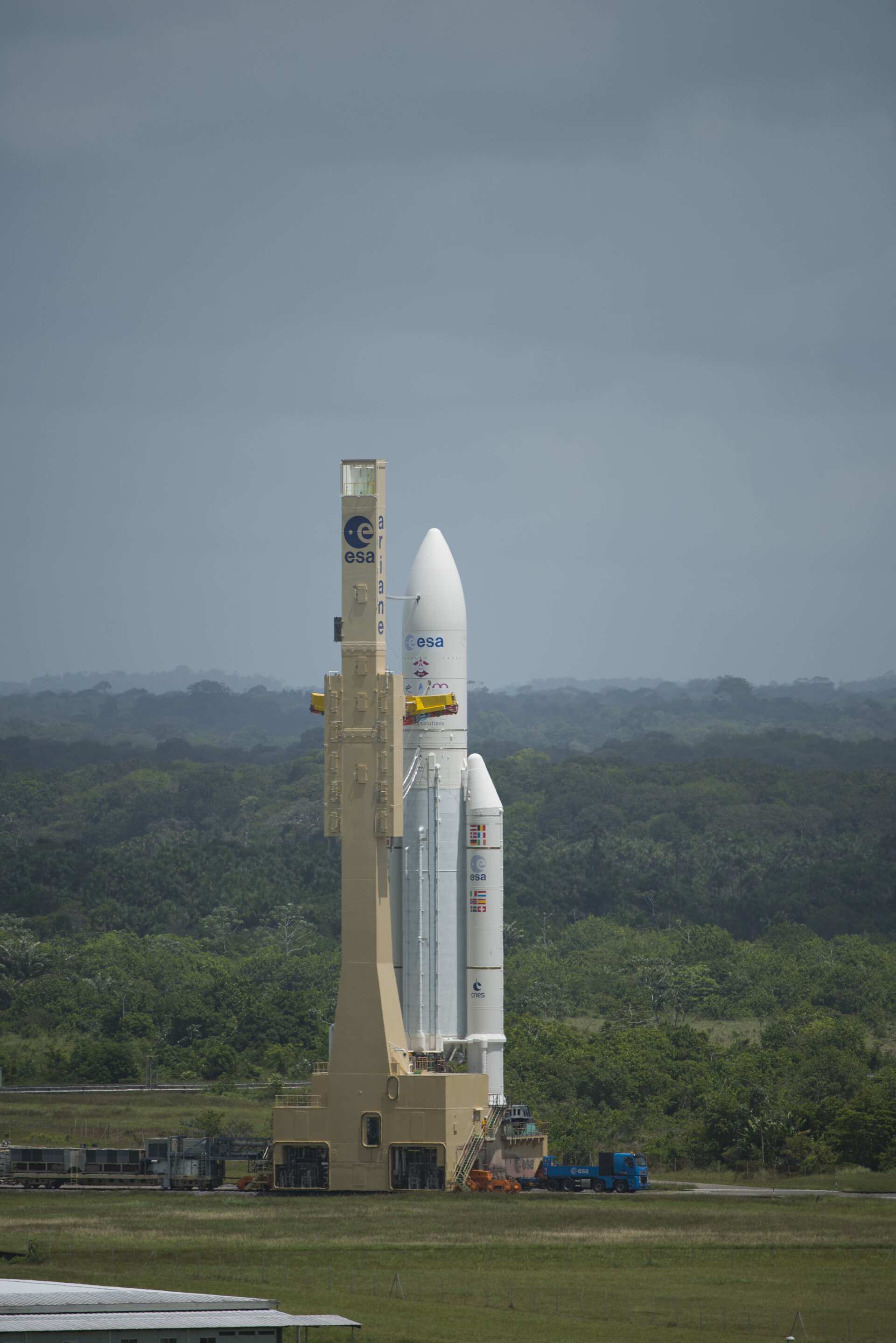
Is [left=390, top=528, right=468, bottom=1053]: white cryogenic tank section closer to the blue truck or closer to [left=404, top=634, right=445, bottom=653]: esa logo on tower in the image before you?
[left=404, top=634, right=445, bottom=653]: esa logo on tower

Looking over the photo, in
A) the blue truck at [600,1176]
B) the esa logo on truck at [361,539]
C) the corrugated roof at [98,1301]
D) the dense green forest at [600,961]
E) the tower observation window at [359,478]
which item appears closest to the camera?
the corrugated roof at [98,1301]

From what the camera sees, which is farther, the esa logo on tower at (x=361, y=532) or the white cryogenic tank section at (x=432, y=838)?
the white cryogenic tank section at (x=432, y=838)

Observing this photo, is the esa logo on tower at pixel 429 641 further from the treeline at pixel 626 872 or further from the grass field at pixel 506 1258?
the treeline at pixel 626 872

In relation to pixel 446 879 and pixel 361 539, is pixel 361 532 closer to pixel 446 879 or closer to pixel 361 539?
pixel 361 539

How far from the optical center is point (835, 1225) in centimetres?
5394

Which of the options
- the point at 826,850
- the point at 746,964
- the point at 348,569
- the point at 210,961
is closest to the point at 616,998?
the point at 746,964

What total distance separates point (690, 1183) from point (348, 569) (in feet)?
72.3

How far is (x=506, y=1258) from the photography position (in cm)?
5053

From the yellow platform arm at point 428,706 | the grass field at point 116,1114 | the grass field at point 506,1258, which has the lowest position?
the grass field at point 506,1258

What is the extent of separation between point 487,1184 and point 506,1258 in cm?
1063

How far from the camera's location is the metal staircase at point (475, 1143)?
61000 millimetres

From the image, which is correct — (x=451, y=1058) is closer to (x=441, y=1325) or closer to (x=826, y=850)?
(x=441, y=1325)

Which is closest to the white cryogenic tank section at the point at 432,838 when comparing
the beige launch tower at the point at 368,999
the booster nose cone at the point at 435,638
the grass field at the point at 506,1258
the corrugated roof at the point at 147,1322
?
the booster nose cone at the point at 435,638

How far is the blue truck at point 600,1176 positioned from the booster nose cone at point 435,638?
1417 cm
